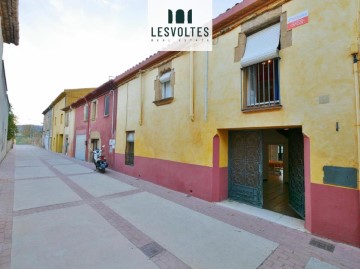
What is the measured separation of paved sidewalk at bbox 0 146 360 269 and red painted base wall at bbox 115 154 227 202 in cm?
42

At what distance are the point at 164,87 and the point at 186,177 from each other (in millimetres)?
3843

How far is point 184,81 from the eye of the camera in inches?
265

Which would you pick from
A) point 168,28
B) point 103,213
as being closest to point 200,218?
point 103,213

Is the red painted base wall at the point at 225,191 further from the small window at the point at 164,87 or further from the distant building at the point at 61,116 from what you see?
the distant building at the point at 61,116

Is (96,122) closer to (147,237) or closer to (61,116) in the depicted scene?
(147,237)

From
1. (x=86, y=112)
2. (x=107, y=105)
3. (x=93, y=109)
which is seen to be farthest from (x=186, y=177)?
(x=86, y=112)

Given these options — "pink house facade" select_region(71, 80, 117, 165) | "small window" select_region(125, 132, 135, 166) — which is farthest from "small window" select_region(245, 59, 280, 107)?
"pink house facade" select_region(71, 80, 117, 165)

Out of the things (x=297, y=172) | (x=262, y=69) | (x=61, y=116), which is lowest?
(x=297, y=172)

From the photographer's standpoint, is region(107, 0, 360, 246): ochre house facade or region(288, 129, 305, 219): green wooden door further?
region(288, 129, 305, 219): green wooden door

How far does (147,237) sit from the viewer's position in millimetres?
3564

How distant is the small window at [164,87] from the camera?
7245 millimetres

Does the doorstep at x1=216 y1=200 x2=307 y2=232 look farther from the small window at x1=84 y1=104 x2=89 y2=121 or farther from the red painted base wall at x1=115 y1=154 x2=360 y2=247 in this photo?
the small window at x1=84 y1=104 x2=89 y2=121

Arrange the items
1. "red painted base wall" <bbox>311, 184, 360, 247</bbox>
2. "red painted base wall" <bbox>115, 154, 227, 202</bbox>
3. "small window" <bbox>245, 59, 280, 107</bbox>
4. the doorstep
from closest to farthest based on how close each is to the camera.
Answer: "red painted base wall" <bbox>311, 184, 360, 247</bbox> → the doorstep → "small window" <bbox>245, 59, 280, 107</bbox> → "red painted base wall" <bbox>115, 154, 227, 202</bbox>

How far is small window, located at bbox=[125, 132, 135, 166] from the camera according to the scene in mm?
9656
